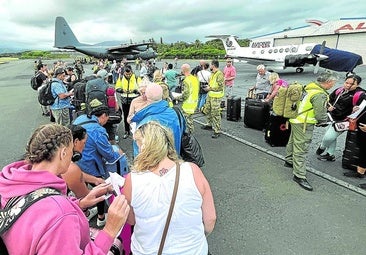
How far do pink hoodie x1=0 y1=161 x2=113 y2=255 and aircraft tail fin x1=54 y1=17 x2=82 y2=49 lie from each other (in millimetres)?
37462

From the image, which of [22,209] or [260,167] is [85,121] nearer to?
[22,209]

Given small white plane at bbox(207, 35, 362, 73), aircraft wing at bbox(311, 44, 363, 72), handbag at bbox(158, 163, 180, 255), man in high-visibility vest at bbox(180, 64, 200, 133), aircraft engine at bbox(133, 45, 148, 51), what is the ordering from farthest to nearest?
1. aircraft engine at bbox(133, 45, 148, 51)
2. aircraft wing at bbox(311, 44, 363, 72)
3. small white plane at bbox(207, 35, 362, 73)
4. man in high-visibility vest at bbox(180, 64, 200, 133)
5. handbag at bbox(158, 163, 180, 255)

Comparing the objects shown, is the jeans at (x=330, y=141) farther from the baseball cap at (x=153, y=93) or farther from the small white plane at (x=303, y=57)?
the small white plane at (x=303, y=57)

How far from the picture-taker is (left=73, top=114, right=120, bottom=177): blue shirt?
115 inches

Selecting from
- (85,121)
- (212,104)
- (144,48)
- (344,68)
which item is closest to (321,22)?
(344,68)

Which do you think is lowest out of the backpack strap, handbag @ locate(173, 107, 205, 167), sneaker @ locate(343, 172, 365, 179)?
sneaker @ locate(343, 172, 365, 179)

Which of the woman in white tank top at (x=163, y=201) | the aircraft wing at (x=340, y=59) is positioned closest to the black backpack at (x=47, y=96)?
the woman in white tank top at (x=163, y=201)

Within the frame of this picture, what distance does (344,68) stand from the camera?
918 inches

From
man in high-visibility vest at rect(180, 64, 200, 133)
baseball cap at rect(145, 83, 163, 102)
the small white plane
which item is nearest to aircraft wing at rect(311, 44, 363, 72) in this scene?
the small white plane

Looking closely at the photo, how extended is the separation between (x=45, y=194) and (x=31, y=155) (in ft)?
0.92

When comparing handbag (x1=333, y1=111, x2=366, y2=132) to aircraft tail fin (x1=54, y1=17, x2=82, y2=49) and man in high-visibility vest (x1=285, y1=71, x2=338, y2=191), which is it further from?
aircraft tail fin (x1=54, y1=17, x2=82, y2=49)

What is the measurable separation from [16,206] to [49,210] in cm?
16

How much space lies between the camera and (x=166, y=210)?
5.20ft

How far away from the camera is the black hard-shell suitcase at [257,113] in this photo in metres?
6.91
